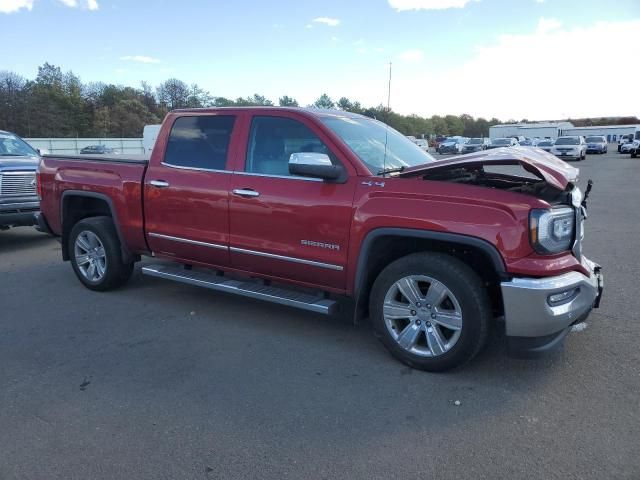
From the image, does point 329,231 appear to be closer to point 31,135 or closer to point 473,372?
point 473,372

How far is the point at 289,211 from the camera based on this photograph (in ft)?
13.9

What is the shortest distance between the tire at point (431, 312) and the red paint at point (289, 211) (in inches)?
10.7

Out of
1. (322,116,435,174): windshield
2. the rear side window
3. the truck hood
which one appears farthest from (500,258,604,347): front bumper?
the truck hood

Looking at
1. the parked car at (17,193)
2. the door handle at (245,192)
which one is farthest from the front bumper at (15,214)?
the door handle at (245,192)

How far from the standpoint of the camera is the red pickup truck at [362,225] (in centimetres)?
342

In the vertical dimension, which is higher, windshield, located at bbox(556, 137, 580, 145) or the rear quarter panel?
windshield, located at bbox(556, 137, 580, 145)

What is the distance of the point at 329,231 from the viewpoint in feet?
13.3

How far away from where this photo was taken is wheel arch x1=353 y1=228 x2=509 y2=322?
3477 millimetres

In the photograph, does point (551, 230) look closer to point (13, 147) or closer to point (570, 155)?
point (13, 147)

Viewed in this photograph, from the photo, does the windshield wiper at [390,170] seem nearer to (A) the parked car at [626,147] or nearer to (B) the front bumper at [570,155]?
(B) the front bumper at [570,155]

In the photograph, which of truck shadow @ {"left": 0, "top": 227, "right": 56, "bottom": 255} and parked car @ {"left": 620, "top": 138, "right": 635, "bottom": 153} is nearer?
truck shadow @ {"left": 0, "top": 227, "right": 56, "bottom": 255}

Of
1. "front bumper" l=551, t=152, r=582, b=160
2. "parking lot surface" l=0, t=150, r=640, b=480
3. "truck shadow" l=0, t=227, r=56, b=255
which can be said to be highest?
"front bumper" l=551, t=152, r=582, b=160

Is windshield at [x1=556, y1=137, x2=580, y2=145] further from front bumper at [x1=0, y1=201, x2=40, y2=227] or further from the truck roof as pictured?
front bumper at [x1=0, y1=201, x2=40, y2=227]

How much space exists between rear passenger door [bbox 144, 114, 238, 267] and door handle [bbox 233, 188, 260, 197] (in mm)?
138
